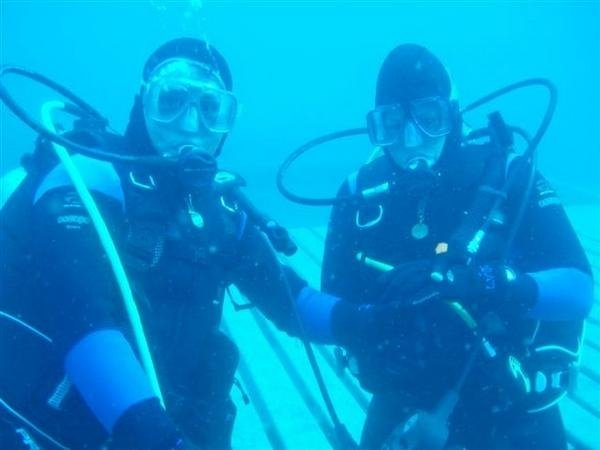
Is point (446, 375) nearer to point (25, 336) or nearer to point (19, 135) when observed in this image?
point (25, 336)

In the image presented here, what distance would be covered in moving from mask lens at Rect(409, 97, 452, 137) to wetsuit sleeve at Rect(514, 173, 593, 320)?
57 centimetres

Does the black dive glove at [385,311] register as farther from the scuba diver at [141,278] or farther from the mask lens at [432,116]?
the mask lens at [432,116]

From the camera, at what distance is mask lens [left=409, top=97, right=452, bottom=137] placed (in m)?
3.18

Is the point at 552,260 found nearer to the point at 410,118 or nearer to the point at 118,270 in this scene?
the point at 410,118

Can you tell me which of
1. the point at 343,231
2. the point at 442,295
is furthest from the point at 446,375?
the point at 343,231

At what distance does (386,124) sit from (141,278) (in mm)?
1658

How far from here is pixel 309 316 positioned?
9.92 ft

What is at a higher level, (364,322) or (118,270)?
(364,322)

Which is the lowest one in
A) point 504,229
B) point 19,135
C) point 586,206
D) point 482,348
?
point 482,348

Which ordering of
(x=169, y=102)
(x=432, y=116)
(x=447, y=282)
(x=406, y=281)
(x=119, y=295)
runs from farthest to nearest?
(x=432, y=116)
(x=169, y=102)
(x=406, y=281)
(x=447, y=282)
(x=119, y=295)

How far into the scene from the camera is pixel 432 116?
10.5 ft

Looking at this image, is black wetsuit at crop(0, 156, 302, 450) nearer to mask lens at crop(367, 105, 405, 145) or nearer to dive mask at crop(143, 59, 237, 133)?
dive mask at crop(143, 59, 237, 133)

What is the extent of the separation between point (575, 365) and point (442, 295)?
1.10 meters

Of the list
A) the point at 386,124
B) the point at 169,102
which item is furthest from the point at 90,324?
the point at 386,124
